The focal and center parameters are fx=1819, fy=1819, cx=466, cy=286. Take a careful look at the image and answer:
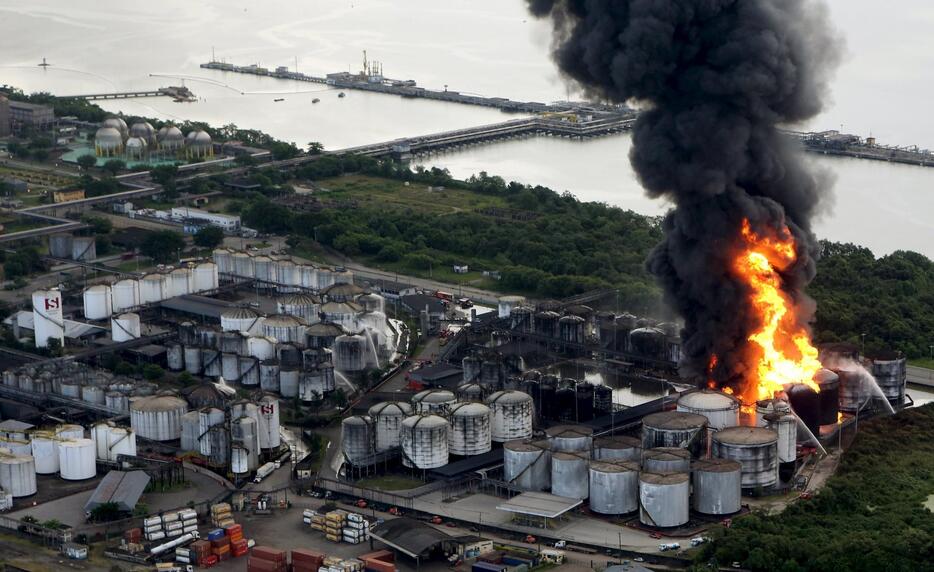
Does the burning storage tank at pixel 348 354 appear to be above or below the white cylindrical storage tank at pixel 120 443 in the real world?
above

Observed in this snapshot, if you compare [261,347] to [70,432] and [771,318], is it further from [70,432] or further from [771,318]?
[771,318]

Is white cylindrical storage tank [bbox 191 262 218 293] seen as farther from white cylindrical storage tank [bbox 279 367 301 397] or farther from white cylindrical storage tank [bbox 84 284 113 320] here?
white cylindrical storage tank [bbox 279 367 301 397]

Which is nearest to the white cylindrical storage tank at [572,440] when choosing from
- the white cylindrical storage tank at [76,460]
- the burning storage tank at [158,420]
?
the burning storage tank at [158,420]

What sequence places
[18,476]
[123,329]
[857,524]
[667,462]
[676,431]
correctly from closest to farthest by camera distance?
[857,524], [667,462], [18,476], [676,431], [123,329]

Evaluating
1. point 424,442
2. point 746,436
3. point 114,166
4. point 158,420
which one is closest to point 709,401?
point 746,436

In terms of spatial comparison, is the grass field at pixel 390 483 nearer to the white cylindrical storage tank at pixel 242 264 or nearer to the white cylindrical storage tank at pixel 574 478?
the white cylindrical storage tank at pixel 574 478

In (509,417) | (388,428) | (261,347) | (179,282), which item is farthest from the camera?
(179,282)
